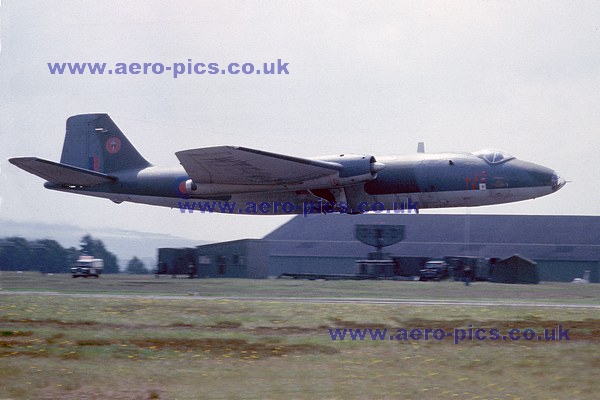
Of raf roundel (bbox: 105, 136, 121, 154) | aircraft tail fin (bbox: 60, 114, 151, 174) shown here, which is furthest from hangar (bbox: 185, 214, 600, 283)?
raf roundel (bbox: 105, 136, 121, 154)

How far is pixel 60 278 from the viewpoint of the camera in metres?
36.2

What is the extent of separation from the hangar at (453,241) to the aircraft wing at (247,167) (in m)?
31.0

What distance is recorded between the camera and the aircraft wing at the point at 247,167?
96.5ft

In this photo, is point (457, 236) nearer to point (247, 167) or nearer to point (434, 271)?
point (434, 271)

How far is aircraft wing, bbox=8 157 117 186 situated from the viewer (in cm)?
3183

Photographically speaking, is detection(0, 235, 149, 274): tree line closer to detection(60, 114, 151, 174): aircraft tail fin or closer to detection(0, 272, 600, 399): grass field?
detection(60, 114, 151, 174): aircraft tail fin

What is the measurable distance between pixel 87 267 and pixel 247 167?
42.8 ft

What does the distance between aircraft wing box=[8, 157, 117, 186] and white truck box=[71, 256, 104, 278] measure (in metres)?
5.56

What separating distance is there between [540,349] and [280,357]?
573 cm

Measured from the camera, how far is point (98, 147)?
116ft

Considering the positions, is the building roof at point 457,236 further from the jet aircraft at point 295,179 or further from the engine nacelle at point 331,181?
the engine nacelle at point 331,181

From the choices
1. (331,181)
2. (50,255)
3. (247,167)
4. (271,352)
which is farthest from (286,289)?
(271,352)

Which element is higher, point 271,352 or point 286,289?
point 286,289

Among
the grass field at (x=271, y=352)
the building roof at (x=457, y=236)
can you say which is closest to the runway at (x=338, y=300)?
the grass field at (x=271, y=352)
